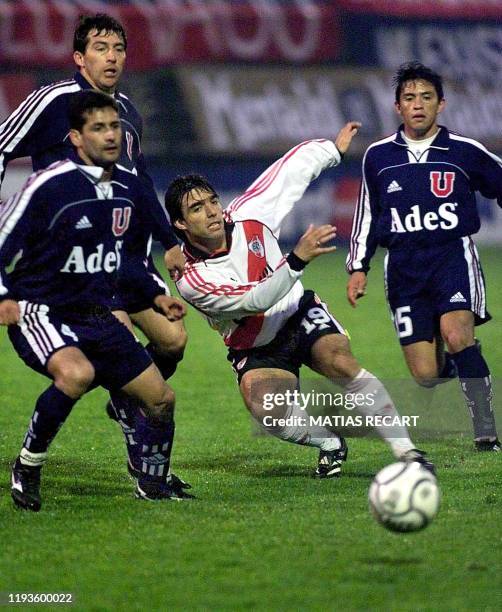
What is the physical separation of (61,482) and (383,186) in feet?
8.64

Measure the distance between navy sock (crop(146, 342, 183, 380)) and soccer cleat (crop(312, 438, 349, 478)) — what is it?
91 centimetres

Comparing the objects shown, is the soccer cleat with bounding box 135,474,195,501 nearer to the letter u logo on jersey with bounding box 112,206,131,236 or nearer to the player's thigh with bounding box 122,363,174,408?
the player's thigh with bounding box 122,363,174,408

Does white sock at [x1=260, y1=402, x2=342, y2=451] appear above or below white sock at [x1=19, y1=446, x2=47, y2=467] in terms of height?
above

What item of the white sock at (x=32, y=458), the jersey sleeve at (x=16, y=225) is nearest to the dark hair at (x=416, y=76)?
the jersey sleeve at (x=16, y=225)

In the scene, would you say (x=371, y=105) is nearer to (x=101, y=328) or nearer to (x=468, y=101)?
(x=468, y=101)

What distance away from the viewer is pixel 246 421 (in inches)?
339

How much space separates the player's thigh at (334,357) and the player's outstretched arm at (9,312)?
1.81 meters

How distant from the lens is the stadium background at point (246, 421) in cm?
457

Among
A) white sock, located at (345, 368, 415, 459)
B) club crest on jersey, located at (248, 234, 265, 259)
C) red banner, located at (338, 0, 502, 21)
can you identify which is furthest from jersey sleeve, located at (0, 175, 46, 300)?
red banner, located at (338, 0, 502, 21)

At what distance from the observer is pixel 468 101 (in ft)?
79.3

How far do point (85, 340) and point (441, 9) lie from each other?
2021cm

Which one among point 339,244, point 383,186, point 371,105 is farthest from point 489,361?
point 371,105

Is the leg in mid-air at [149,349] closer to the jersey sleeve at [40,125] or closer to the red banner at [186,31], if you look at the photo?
the jersey sleeve at [40,125]

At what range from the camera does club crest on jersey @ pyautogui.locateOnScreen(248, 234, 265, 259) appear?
691cm
